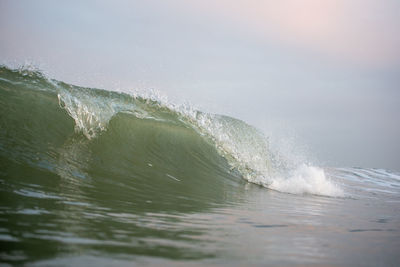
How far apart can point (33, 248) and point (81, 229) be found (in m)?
0.46

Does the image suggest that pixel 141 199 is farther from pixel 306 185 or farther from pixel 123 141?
pixel 306 185

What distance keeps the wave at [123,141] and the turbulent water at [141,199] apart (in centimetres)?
3

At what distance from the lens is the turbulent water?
6.26ft

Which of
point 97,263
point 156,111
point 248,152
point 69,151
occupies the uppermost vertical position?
point 156,111

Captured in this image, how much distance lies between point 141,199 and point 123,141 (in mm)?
3905

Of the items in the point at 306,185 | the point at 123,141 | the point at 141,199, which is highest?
the point at 123,141

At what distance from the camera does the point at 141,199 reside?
3.62 meters

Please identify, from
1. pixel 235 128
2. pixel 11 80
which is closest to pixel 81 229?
pixel 11 80

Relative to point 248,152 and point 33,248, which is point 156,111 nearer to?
point 248,152

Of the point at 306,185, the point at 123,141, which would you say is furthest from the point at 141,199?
the point at 306,185

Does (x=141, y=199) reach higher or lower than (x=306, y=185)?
lower

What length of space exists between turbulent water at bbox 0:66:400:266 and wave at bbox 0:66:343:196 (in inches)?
1.3

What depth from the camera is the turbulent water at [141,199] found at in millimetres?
1908

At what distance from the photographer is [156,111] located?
9.89 metres
